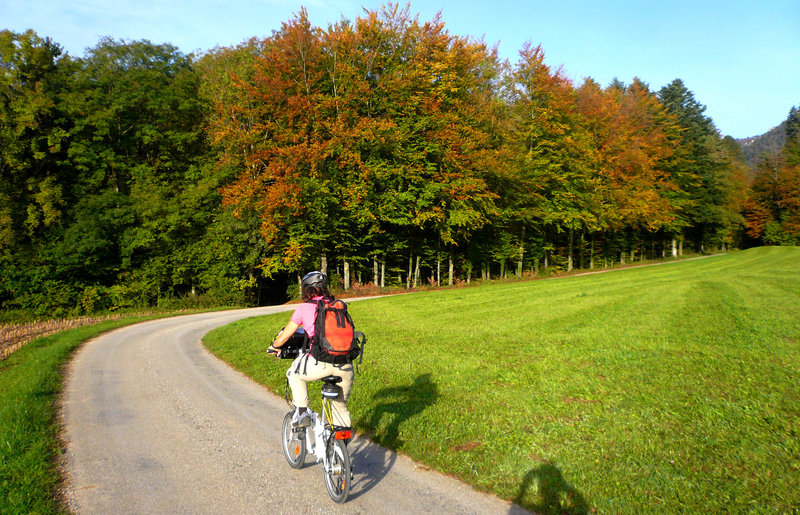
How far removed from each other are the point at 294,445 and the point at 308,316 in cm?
190

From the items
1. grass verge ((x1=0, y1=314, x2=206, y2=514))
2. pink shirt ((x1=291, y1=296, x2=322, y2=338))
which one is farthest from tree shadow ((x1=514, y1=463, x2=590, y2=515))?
grass verge ((x1=0, y1=314, x2=206, y2=514))

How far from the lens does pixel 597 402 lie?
7.14 m

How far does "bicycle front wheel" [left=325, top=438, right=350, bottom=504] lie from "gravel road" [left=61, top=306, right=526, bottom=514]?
0.45ft

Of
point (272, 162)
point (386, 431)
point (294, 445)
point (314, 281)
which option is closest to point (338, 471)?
point (294, 445)

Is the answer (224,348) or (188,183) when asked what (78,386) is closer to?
(224,348)

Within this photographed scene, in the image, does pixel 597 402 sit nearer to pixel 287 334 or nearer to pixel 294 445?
pixel 294 445

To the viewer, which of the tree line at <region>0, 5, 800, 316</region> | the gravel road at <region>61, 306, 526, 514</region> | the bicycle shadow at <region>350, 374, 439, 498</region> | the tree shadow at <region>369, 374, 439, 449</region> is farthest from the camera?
the tree line at <region>0, 5, 800, 316</region>

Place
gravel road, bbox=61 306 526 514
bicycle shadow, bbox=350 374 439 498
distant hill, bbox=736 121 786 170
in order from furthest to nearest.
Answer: distant hill, bbox=736 121 786 170 < bicycle shadow, bbox=350 374 439 498 < gravel road, bbox=61 306 526 514

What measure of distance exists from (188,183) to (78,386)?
26.2 m

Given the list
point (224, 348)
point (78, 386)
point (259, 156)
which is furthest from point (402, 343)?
point (259, 156)

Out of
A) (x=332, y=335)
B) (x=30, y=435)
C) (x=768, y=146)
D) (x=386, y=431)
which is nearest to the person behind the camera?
(x=332, y=335)

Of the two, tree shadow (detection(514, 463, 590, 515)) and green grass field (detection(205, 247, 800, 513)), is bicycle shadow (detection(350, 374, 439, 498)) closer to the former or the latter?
green grass field (detection(205, 247, 800, 513))

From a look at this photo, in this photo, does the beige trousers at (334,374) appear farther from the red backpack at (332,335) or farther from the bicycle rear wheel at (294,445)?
the bicycle rear wheel at (294,445)

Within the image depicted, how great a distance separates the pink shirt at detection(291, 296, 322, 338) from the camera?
469 cm
